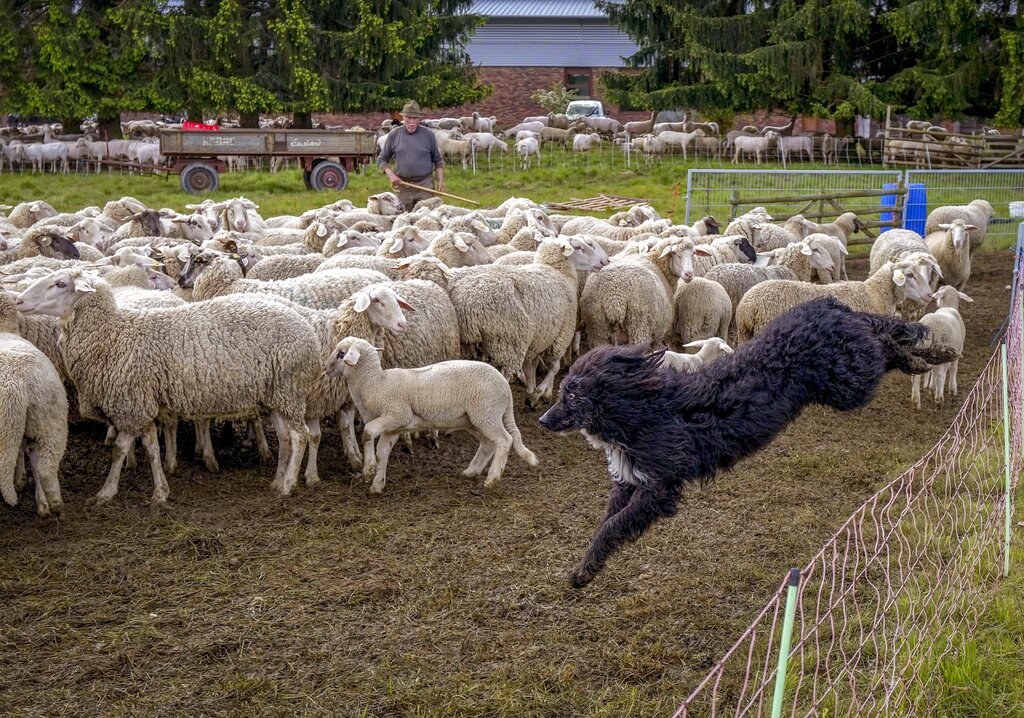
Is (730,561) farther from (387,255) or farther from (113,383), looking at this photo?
(387,255)

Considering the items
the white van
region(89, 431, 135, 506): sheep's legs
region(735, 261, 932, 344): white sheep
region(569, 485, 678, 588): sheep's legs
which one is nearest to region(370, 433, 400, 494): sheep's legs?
region(89, 431, 135, 506): sheep's legs

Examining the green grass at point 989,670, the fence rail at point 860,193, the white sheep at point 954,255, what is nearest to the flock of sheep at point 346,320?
the white sheep at point 954,255

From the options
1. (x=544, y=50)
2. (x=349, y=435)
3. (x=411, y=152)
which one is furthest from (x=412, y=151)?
(x=544, y=50)

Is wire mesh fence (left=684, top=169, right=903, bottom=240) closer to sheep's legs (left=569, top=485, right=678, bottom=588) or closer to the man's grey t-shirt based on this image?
the man's grey t-shirt

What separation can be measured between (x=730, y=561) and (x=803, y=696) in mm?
1341

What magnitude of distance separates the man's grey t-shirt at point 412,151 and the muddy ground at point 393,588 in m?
7.16

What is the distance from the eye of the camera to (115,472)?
628 centimetres

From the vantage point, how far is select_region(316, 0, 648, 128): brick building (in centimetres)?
4166

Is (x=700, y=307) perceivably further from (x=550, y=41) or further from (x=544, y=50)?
(x=550, y=41)

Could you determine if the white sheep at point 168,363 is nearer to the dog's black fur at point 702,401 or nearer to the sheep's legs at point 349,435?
the sheep's legs at point 349,435

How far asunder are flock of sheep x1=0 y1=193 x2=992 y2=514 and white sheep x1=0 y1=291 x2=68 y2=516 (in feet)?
0.03

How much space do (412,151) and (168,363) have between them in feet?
26.2

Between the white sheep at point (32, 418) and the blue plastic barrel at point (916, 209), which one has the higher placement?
the blue plastic barrel at point (916, 209)

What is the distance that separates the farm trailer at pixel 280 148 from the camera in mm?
21297
